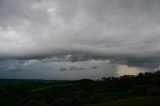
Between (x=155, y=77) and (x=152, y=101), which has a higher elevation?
(x=155, y=77)

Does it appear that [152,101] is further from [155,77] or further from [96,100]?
[155,77]

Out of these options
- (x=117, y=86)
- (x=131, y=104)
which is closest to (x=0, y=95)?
(x=117, y=86)

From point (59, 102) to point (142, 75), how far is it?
73333 millimetres

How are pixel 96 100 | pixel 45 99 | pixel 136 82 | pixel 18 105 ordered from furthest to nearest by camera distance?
1. pixel 136 82
2. pixel 45 99
3. pixel 18 105
4. pixel 96 100

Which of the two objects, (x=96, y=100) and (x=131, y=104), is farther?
(x=96, y=100)

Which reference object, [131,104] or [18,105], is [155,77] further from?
[131,104]

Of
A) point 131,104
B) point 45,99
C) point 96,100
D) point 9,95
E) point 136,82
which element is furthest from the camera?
point 136,82

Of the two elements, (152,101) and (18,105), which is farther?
(18,105)

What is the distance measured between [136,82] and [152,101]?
253 feet

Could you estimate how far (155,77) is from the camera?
12306cm

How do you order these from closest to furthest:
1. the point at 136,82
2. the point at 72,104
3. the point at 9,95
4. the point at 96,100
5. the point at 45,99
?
the point at 72,104 < the point at 96,100 < the point at 45,99 < the point at 9,95 < the point at 136,82

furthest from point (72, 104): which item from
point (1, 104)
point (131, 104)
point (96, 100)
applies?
point (1, 104)

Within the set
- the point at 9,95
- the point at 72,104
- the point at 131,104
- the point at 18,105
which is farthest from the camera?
the point at 9,95

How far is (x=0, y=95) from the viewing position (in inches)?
4774
